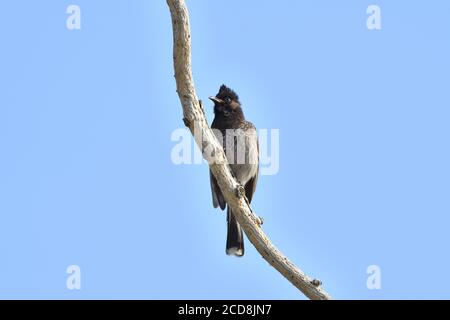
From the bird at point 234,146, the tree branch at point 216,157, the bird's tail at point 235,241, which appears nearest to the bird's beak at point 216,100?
the bird at point 234,146

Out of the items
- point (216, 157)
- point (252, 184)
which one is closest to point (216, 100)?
point (252, 184)

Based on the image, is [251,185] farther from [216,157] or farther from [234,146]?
[216,157]

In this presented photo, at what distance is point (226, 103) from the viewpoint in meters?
10.6

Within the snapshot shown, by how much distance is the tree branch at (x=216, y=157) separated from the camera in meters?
7.03

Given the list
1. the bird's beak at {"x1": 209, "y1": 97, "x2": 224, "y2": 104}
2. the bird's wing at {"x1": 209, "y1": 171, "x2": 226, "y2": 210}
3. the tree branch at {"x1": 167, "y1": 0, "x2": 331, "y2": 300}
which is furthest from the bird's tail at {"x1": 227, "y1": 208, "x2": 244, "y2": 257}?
the tree branch at {"x1": 167, "y1": 0, "x2": 331, "y2": 300}

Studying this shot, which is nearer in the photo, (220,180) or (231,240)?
(220,180)

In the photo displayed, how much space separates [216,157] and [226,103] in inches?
123

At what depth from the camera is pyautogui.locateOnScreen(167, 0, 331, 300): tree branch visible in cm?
703

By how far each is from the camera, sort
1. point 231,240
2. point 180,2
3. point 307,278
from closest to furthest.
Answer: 1. point 180,2
2. point 307,278
3. point 231,240

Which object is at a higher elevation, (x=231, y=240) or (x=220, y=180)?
(x=220, y=180)
